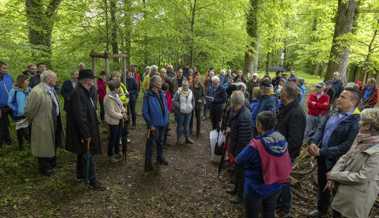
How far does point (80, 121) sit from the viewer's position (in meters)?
4.79

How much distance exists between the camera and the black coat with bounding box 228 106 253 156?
476 centimetres

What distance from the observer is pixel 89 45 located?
10.9 meters

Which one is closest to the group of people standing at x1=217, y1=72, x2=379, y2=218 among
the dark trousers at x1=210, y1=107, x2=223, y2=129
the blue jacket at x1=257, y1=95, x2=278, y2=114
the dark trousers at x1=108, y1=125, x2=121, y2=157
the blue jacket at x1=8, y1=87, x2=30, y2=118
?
the blue jacket at x1=257, y1=95, x2=278, y2=114

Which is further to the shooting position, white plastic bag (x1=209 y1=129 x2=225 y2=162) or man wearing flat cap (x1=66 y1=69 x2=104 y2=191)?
white plastic bag (x1=209 y1=129 x2=225 y2=162)

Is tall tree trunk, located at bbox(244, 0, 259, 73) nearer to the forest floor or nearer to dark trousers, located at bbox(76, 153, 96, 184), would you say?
the forest floor

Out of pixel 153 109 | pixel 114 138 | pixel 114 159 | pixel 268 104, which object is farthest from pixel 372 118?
pixel 114 159

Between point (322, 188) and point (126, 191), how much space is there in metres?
3.51

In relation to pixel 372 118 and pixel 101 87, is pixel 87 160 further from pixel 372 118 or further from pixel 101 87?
pixel 101 87

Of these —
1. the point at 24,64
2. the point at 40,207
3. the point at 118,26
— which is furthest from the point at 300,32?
the point at 40,207

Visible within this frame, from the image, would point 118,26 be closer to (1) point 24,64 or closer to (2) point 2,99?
(1) point 24,64

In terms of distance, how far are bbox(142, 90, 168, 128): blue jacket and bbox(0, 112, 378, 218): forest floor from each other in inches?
45.5

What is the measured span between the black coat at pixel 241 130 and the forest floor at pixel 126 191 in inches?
45.3

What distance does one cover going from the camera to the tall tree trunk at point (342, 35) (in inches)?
428

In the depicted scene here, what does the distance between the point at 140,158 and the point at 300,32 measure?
30.2m
